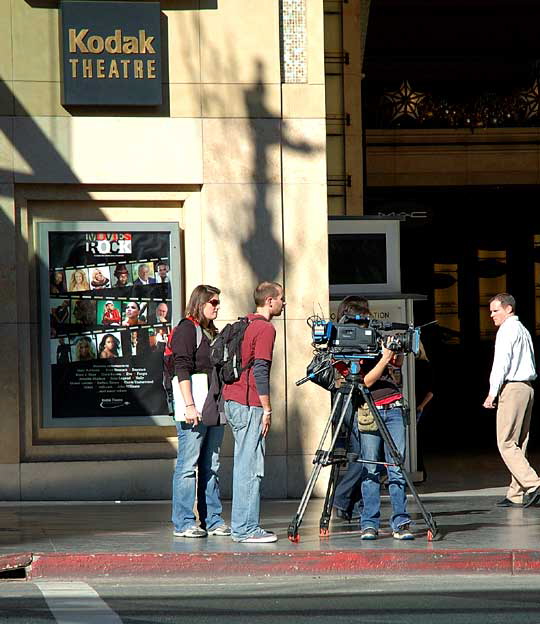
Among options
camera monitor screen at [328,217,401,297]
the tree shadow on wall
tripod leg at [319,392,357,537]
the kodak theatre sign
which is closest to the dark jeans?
tripod leg at [319,392,357,537]

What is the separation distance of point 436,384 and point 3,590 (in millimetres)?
15708

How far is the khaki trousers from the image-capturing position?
11414mm

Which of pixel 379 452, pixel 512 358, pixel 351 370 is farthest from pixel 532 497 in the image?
pixel 351 370

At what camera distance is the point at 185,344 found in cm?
962

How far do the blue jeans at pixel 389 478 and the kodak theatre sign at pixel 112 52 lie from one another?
14.2ft

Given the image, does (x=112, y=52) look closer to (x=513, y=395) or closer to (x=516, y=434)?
(x=513, y=395)

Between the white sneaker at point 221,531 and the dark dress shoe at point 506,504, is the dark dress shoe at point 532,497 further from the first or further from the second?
the white sneaker at point 221,531

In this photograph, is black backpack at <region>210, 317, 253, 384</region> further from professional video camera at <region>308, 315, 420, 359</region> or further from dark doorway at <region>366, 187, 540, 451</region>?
dark doorway at <region>366, 187, 540, 451</region>

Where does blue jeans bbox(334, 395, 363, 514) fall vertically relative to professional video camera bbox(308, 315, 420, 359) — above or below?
below

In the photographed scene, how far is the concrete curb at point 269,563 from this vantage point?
8.79 metres

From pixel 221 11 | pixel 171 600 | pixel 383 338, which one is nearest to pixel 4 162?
pixel 221 11

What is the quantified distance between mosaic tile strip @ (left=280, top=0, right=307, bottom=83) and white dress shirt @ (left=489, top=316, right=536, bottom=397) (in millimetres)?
3176

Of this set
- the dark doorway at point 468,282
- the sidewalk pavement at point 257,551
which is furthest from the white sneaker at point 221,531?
the dark doorway at point 468,282

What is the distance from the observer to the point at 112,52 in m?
12.2
